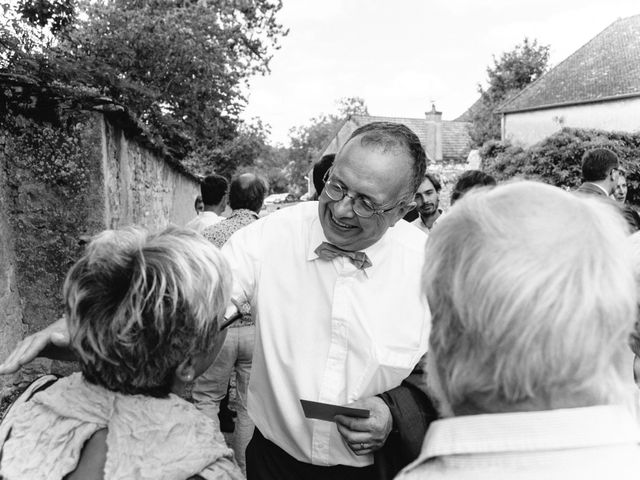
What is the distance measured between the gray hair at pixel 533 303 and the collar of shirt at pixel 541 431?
4 centimetres

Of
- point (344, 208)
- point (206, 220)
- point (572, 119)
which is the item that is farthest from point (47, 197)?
point (572, 119)

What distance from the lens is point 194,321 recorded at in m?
1.50

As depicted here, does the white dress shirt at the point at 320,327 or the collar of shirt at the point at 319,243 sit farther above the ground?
the collar of shirt at the point at 319,243

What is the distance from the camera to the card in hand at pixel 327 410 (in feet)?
5.77

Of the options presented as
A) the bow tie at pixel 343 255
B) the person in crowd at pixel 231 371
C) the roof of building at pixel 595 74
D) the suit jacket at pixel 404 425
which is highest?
the roof of building at pixel 595 74

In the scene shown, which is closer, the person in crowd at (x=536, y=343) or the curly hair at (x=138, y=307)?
the person in crowd at (x=536, y=343)

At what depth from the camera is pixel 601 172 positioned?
554 centimetres

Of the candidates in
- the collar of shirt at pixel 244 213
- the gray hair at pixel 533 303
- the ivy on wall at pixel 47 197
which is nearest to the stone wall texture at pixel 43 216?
the ivy on wall at pixel 47 197

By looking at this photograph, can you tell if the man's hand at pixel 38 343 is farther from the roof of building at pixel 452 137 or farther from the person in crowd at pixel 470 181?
the roof of building at pixel 452 137

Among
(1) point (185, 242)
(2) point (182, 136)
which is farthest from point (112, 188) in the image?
(2) point (182, 136)

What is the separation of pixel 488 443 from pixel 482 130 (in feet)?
121

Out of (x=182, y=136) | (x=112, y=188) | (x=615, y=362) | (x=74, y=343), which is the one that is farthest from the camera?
(x=182, y=136)

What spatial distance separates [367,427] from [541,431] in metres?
0.96

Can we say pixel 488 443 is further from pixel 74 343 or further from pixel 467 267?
pixel 74 343
